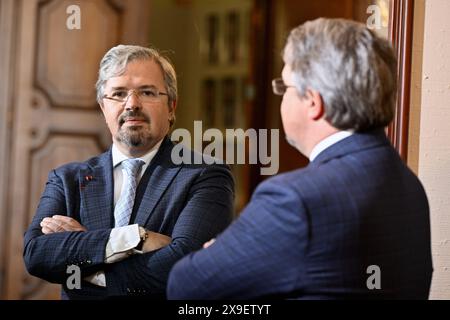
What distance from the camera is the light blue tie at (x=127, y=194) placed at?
138cm

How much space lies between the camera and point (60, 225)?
4.54 feet

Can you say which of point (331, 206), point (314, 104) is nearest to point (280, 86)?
point (314, 104)

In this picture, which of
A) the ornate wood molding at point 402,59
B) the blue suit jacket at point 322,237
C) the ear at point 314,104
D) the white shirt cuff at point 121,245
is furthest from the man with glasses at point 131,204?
the ornate wood molding at point 402,59

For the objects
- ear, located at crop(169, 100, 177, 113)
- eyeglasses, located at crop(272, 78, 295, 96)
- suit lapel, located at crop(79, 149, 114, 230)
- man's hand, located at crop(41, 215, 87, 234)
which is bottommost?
man's hand, located at crop(41, 215, 87, 234)

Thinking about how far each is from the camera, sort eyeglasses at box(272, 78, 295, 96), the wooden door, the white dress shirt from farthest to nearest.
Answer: the wooden door → the white dress shirt → eyeglasses at box(272, 78, 295, 96)

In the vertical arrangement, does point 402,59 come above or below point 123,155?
above

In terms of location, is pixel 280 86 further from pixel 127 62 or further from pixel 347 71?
pixel 127 62

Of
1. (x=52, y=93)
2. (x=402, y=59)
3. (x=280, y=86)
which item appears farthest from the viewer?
(x=52, y=93)

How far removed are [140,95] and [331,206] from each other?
0.46m

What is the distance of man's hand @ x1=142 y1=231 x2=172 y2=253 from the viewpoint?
1.35 meters

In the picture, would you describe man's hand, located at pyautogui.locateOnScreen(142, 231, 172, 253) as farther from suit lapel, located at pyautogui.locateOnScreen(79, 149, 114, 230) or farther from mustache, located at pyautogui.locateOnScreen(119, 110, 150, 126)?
mustache, located at pyautogui.locateOnScreen(119, 110, 150, 126)

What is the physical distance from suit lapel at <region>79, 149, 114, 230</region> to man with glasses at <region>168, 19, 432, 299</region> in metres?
0.28

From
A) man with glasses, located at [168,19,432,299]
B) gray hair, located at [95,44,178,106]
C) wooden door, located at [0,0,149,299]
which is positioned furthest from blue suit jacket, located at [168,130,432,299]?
wooden door, located at [0,0,149,299]
